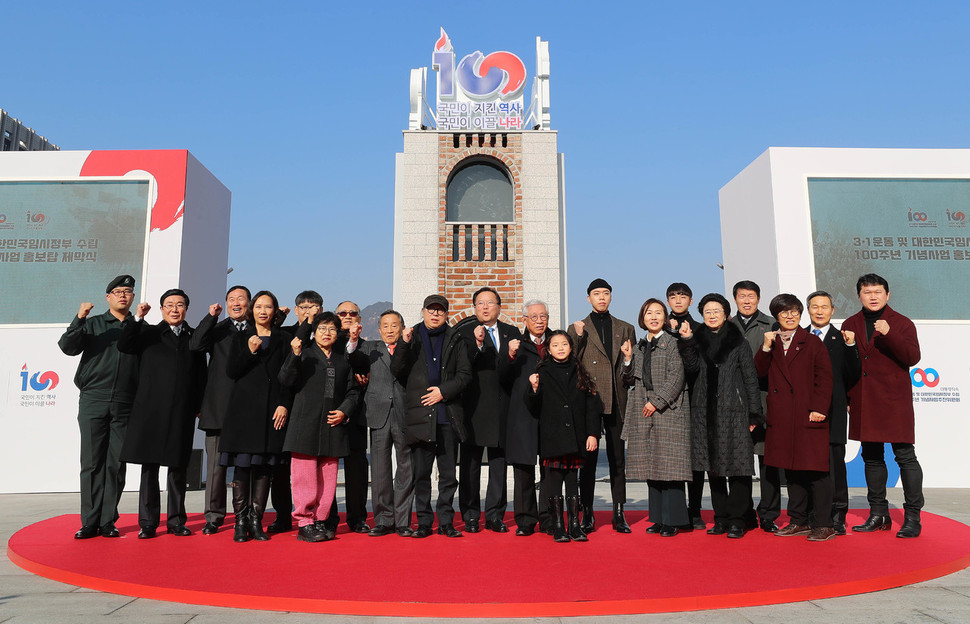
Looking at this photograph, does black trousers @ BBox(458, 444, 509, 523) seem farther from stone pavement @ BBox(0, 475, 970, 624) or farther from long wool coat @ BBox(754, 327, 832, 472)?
long wool coat @ BBox(754, 327, 832, 472)

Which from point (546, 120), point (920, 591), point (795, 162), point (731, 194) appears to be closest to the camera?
point (920, 591)

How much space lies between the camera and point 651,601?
2.71 m

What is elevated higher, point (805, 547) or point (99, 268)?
point (99, 268)

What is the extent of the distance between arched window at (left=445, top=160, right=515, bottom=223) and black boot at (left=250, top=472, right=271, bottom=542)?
727 cm

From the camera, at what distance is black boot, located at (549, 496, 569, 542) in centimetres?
390

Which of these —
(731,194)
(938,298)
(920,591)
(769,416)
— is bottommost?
(920,591)

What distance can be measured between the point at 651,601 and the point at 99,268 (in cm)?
736

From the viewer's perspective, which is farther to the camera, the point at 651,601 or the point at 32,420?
the point at 32,420

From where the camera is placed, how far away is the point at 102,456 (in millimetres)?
4191

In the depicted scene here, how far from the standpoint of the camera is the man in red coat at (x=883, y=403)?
412 centimetres

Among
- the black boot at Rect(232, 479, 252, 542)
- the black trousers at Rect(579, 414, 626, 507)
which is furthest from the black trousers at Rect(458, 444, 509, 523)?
the black boot at Rect(232, 479, 252, 542)

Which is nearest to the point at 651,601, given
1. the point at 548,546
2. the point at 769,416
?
the point at 548,546

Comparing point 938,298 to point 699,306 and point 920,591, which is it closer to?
point 699,306

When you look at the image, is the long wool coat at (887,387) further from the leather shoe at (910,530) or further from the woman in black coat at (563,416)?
the woman in black coat at (563,416)
